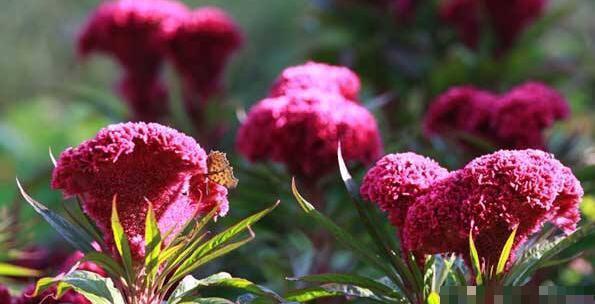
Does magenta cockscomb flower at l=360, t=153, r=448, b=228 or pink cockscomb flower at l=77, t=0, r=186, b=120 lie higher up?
pink cockscomb flower at l=77, t=0, r=186, b=120

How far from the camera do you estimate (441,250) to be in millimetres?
944

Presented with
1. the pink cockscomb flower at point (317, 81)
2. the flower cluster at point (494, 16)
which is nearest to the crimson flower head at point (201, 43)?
the pink cockscomb flower at point (317, 81)

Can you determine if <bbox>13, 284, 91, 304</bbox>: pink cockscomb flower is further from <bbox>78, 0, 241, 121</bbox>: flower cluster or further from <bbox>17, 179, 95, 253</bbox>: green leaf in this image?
<bbox>78, 0, 241, 121</bbox>: flower cluster

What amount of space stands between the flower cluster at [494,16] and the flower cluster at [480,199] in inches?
46.1

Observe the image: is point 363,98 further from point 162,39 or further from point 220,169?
point 220,169

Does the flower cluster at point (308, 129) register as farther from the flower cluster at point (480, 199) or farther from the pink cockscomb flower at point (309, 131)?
the flower cluster at point (480, 199)

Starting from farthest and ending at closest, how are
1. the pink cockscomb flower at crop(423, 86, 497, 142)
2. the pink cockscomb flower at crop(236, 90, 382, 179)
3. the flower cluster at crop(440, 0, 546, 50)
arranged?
1. the flower cluster at crop(440, 0, 546, 50)
2. the pink cockscomb flower at crop(423, 86, 497, 142)
3. the pink cockscomb flower at crop(236, 90, 382, 179)

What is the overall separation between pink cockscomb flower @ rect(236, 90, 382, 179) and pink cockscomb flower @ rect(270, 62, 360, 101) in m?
0.04

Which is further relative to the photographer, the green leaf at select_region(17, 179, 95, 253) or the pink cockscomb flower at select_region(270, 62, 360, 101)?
the pink cockscomb flower at select_region(270, 62, 360, 101)

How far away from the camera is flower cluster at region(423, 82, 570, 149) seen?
4.58 feet

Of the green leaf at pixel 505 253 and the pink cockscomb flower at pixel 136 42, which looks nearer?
the green leaf at pixel 505 253

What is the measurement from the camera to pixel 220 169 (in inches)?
37.9

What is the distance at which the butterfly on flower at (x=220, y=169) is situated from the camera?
37.7 inches

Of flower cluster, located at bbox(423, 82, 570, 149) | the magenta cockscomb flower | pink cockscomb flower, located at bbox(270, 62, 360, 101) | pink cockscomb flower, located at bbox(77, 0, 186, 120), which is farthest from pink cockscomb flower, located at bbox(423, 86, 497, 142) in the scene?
pink cockscomb flower, located at bbox(77, 0, 186, 120)
